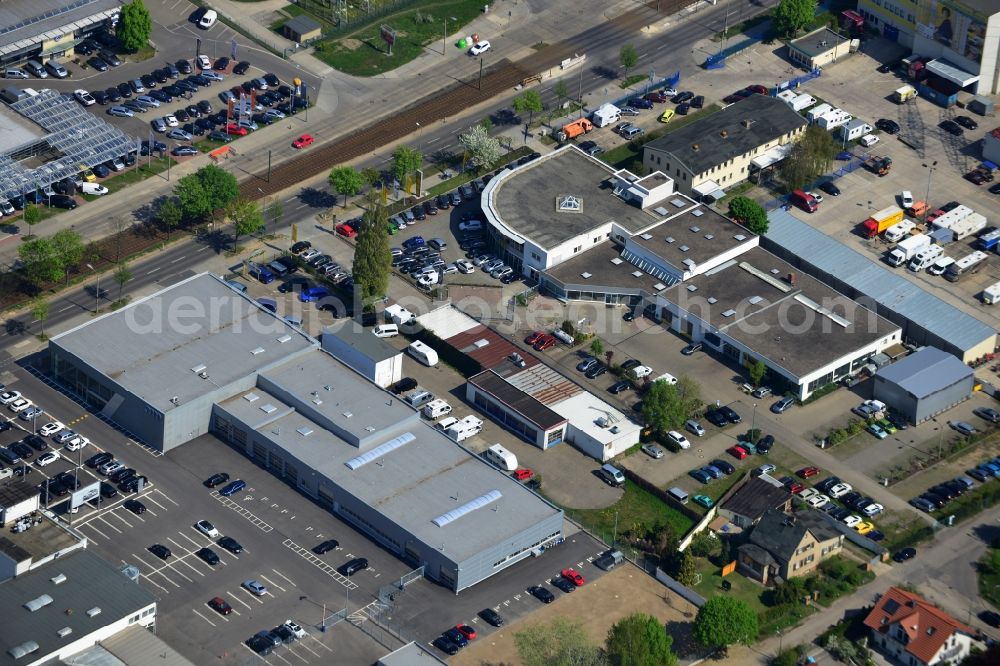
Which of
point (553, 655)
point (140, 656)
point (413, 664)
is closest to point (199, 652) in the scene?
point (140, 656)

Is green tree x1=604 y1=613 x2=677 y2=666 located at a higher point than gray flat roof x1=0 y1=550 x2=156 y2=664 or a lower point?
lower

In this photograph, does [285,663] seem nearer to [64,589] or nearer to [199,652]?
[199,652]

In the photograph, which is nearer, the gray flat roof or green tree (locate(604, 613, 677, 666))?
the gray flat roof

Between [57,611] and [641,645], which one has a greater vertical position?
[57,611]

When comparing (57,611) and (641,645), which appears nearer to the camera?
(57,611)

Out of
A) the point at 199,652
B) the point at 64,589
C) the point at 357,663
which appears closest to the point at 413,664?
the point at 357,663

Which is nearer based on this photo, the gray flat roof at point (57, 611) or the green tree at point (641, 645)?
the gray flat roof at point (57, 611)

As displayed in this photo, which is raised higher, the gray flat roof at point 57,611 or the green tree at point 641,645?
the gray flat roof at point 57,611
